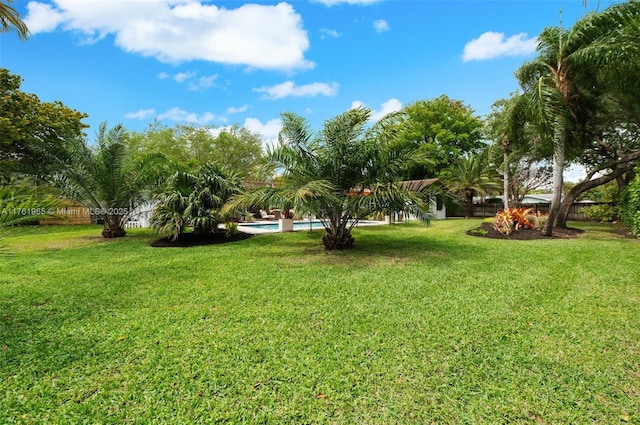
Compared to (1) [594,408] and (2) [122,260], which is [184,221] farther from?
(1) [594,408]

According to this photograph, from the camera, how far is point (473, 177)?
24844 mm

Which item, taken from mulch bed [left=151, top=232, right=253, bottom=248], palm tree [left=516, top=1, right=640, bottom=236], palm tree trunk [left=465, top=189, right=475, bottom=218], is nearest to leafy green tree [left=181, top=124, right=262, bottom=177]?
mulch bed [left=151, top=232, right=253, bottom=248]

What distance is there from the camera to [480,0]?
10016 millimetres

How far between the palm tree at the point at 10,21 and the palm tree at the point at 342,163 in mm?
5947

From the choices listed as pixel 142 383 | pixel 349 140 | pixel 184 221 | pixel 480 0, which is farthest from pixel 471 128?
pixel 142 383

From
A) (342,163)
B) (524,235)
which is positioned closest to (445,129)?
(524,235)

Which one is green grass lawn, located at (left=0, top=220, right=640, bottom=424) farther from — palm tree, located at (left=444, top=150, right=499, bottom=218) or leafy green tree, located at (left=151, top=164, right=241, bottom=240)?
palm tree, located at (left=444, top=150, right=499, bottom=218)

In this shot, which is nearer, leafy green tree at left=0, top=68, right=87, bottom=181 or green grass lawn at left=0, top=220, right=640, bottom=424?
green grass lawn at left=0, top=220, right=640, bottom=424

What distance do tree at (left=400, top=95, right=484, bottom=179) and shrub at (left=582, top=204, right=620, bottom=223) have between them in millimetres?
11482

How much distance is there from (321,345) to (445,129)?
30419mm

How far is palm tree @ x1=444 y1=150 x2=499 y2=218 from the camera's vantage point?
24.7m

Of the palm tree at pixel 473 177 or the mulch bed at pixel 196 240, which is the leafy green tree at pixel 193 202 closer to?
the mulch bed at pixel 196 240

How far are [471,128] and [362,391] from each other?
31409mm

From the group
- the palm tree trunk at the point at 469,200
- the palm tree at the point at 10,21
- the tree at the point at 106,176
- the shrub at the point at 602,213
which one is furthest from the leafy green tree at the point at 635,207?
the palm tree at the point at 10,21
